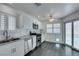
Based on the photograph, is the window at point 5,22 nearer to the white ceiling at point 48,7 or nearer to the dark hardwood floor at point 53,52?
the white ceiling at point 48,7

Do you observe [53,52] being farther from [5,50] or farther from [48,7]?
[5,50]

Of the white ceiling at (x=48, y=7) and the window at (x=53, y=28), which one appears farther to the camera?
the window at (x=53, y=28)

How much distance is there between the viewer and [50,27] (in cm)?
995

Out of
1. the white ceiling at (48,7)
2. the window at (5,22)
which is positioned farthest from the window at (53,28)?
the window at (5,22)

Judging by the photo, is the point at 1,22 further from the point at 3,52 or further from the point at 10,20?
the point at 3,52

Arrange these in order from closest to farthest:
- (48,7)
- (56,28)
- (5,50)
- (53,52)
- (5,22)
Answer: (5,50), (5,22), (48,7), (53,52), (56,28)

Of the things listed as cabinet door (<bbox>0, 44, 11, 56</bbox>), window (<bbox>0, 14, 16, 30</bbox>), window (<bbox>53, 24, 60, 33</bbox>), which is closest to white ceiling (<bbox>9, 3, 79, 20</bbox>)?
window (<bbox>0, 14, 16, 30</bbox>)

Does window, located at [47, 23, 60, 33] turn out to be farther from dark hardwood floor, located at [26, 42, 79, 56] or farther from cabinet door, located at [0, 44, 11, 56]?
cabinet door, located at [0, 44, 11, 56]

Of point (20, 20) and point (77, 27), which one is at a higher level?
point (20, 20)

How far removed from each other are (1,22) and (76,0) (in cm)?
331

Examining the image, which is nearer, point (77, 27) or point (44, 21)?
point (77, 27)

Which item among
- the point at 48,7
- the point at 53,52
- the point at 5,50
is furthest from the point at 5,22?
the point at 53,52

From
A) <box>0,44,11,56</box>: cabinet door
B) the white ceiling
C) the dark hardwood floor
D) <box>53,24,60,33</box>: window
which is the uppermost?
the white ceiling

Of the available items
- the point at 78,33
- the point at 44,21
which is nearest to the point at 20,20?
the point at 78,33
